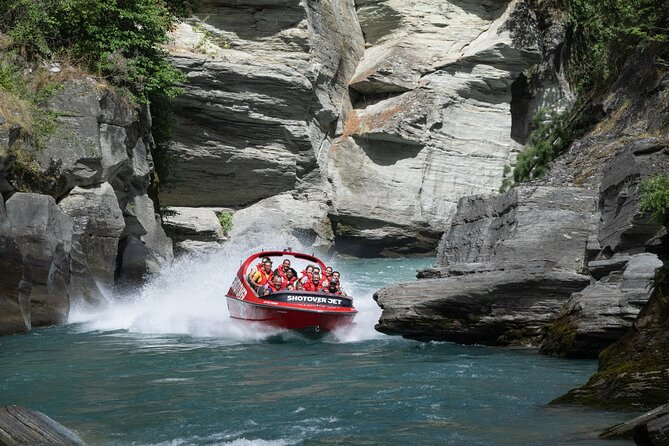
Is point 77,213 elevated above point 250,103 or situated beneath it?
situated beneath

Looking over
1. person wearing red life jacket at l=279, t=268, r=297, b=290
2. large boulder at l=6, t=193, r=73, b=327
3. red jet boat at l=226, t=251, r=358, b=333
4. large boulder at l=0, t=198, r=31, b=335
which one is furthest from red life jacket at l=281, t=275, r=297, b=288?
large boulder at l=0, t=198, r=31, b=335

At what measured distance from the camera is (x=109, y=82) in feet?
73.4

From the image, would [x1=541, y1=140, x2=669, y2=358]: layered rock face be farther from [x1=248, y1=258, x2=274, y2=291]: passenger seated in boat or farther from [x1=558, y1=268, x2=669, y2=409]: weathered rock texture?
[x1=248, y1=258, x2=274, y2=291]: passenger seated in boat

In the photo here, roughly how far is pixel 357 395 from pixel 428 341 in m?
4.35

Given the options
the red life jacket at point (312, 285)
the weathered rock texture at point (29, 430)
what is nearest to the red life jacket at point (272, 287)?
the red life jacket at point (312, 285)

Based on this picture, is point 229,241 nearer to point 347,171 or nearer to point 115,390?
point 347,171

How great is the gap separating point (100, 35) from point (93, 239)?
5.72 m

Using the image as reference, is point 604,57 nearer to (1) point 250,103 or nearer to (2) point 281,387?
(1) point 250,103

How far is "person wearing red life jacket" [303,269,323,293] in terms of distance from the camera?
17641 millimetres

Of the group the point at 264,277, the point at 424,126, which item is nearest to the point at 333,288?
the point at 264,277

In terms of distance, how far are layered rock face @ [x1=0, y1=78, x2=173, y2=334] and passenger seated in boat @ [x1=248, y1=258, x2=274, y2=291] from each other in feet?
12.7

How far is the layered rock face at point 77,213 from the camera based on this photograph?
1686 cm

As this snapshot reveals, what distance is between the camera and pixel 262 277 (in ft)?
57.7

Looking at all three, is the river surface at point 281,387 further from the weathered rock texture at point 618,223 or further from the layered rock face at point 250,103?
the layered rock face at point 250,103
